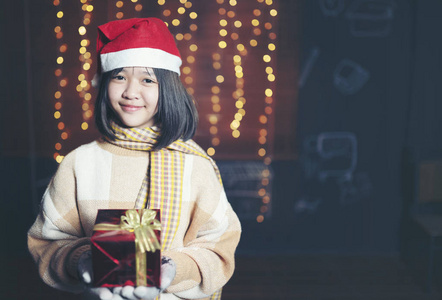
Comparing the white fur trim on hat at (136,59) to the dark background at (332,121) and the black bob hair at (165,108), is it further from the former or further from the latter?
the dark background at (332,121)

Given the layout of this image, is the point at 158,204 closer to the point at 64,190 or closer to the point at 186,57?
the point at 64,190

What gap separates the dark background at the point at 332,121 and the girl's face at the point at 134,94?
184cm

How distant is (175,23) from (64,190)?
1.94m

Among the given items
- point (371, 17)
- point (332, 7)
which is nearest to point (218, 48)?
point (332, 7)

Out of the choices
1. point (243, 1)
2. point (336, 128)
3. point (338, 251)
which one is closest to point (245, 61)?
point (243, 1)

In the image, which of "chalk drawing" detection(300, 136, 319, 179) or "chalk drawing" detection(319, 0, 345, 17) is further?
"chalk drawing" detection(300, 136, 319, 179)

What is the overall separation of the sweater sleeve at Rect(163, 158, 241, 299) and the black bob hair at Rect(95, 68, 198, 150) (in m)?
0.12

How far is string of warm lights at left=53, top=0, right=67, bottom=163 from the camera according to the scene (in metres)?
2.74

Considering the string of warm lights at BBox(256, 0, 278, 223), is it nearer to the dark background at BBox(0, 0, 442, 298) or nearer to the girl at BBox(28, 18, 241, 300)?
the dark background at BBox(0, 0, 442, 298)

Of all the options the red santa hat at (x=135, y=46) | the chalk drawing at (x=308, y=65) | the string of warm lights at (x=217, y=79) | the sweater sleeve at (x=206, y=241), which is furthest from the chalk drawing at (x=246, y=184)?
the red santa hat at (x=135, y=46)

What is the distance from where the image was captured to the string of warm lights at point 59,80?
2.74m

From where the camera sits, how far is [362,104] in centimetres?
293

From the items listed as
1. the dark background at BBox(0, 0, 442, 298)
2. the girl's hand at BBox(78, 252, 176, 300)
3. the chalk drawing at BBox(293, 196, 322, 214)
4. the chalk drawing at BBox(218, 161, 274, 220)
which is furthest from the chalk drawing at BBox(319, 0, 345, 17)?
the girl's hand at BBox(78, 252, 176, 300)

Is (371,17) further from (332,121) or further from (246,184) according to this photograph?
(246,184)
